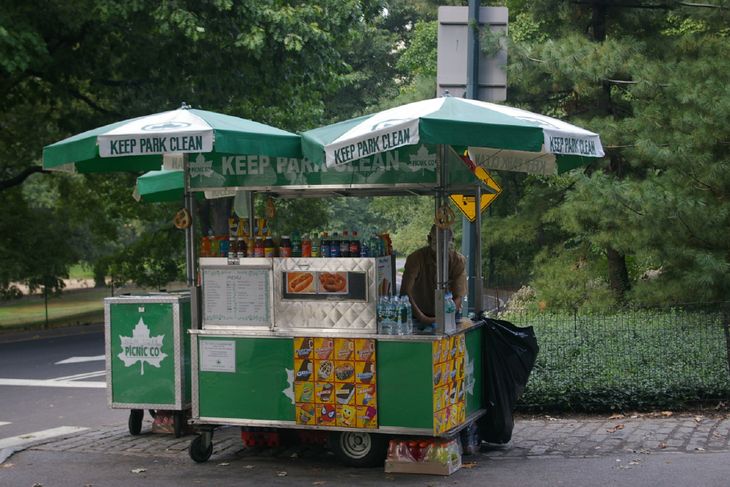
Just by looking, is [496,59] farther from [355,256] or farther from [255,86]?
[255,86]

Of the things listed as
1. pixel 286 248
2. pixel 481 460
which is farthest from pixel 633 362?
pixel 286 248

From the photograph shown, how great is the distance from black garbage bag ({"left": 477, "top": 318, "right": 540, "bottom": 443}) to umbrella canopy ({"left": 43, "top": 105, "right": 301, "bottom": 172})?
8.05ft

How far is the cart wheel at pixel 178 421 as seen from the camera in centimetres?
963

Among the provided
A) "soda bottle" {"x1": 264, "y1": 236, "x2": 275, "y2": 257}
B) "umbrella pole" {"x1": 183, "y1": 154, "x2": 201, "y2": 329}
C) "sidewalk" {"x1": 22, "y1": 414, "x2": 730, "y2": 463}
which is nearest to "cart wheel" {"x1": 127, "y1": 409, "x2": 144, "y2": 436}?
"sidewalk" {"x1": 22, "y1": 414, "x2": 730, "y2": 463}

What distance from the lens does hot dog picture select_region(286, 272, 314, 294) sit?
8.12m

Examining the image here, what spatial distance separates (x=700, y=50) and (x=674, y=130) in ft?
7.81

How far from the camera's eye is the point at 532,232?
68.1ft

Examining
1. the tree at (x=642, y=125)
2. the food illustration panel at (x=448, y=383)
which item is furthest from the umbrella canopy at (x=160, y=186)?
the tree at (x=642, y=125)

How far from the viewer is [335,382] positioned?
8.02m

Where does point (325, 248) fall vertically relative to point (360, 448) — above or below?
above

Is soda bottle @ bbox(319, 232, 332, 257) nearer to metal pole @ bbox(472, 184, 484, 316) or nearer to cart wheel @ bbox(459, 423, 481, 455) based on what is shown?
metal pole @ bbox(472, 184, 484, 316)

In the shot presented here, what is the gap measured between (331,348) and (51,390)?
7.50m

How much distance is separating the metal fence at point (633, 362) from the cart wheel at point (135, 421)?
394 centimetres

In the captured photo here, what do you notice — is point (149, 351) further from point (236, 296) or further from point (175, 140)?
point (175, 140)
